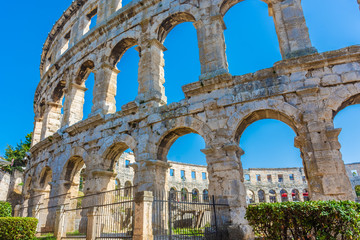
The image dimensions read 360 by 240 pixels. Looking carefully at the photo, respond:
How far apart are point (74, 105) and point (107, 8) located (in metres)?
5.21

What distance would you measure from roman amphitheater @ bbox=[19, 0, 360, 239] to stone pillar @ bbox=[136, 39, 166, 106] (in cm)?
4

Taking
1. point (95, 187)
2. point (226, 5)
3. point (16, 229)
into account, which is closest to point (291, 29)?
point (226, 5)

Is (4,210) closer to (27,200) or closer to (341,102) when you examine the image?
(27,200)

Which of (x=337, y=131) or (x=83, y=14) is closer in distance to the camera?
(x=337, y=131)

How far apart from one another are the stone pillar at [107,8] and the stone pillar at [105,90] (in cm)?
314

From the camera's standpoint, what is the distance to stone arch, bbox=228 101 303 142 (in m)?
7.28

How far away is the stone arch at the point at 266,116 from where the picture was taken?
7277mm

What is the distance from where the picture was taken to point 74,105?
13.1 m

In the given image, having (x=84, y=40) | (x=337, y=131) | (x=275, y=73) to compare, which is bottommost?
(x=337, y=131)

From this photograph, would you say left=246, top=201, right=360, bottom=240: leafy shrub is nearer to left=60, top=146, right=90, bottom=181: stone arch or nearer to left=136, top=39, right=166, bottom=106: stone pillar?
left=136, top=39, right=166, bottom=106: stone pillar

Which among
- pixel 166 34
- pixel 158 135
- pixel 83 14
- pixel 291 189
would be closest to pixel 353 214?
pixel 158 135

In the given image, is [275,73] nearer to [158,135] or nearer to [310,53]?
[310,53]

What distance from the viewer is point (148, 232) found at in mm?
5934

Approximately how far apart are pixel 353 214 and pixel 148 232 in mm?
3997
